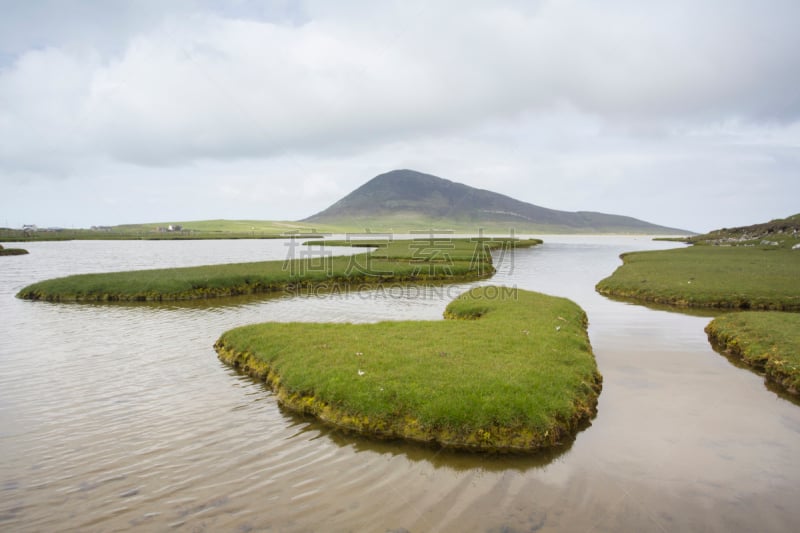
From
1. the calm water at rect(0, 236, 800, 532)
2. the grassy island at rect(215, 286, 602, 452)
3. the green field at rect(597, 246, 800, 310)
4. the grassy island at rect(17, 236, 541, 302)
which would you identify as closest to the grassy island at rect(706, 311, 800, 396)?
the calm water at rect(0, 236, 800, 532)

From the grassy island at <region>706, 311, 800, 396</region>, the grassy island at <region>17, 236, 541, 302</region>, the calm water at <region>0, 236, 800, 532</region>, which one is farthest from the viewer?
the grassy island at <region>17, 236, 541, 302</region>

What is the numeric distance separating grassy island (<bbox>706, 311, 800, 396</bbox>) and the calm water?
42.0 inches

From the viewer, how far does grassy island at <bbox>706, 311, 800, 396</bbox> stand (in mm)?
17969

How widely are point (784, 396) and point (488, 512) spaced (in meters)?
14.4

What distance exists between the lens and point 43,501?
386 inches

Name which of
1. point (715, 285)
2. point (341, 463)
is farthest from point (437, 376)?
point (715, 285)

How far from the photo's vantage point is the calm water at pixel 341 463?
935 centimetres

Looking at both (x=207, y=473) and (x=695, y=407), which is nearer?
(x=207, y=473)

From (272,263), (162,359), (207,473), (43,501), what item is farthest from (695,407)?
(272,263)

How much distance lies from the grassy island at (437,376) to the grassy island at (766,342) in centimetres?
736

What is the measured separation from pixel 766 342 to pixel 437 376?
17.6 meters

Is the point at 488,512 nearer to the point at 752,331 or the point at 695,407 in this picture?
the point at 695,407

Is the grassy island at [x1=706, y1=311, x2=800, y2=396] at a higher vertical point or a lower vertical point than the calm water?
higher

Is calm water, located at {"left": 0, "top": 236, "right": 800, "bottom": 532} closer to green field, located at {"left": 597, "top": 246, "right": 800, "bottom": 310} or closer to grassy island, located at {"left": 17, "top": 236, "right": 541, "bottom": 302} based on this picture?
green field, located at {"left": 597, "top": 246, "right": 800, "bottom": 310}
